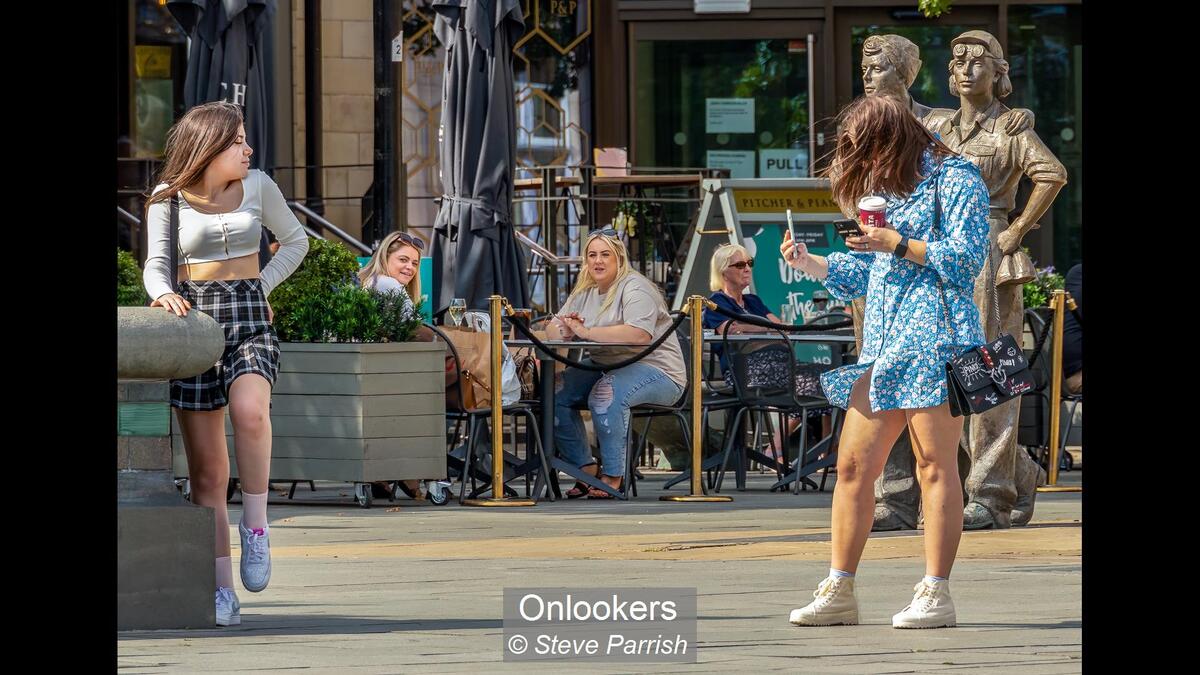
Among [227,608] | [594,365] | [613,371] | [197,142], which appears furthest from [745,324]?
[227,608]

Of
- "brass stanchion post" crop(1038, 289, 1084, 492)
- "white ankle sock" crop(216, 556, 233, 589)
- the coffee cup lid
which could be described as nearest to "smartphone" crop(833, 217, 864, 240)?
the coffee cup lid

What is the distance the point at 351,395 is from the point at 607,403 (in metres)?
1.59

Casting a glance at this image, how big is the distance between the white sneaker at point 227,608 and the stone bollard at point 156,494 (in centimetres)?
13

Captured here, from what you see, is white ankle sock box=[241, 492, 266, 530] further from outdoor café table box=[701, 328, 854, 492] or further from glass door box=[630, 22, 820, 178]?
glass door box=[630, 22, 820, 178]

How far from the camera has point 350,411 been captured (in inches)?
412

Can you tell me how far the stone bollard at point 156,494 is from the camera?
20.0 ft

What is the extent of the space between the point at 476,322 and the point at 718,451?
1.68m

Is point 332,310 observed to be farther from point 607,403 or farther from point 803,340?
point 803,340

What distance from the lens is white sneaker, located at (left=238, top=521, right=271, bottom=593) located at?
6730 millimetres

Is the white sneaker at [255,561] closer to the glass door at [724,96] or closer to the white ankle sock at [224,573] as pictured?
the white ankle sock at [224,573]

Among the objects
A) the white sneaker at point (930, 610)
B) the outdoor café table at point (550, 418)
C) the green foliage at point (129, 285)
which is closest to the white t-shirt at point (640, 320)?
the outdoor café table at point (550, 418)

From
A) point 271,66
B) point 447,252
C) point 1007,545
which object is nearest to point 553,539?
point 1007,545

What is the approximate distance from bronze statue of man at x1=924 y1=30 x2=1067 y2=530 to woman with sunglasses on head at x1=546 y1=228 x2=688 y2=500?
2.36 metres
